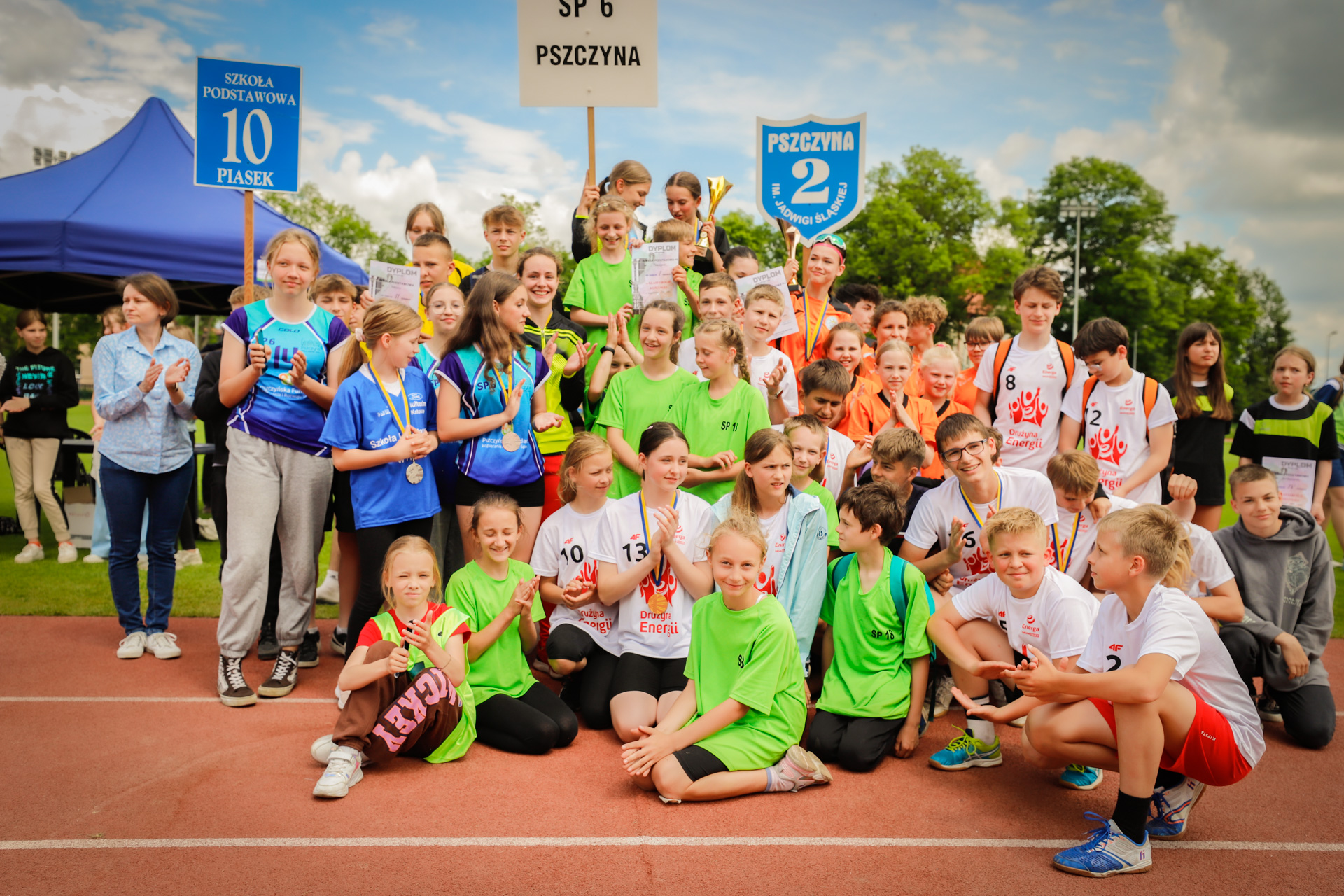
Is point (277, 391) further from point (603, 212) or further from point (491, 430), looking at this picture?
point (603, 212)

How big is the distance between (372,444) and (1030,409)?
398 cm

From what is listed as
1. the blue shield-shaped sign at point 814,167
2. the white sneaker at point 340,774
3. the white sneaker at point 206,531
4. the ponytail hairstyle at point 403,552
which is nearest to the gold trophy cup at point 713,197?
the blue shield-shaped sign at point 814,167

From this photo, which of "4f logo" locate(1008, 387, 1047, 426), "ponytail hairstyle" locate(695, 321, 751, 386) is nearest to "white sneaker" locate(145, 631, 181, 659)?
"ponytail hairstyle" locate(695, 321, 751, 386)

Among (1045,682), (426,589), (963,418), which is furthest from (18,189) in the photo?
(1045,682)

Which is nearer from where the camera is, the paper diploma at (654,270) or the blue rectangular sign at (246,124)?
the paper diploma at (654,270)

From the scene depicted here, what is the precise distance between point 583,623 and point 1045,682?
2440mm

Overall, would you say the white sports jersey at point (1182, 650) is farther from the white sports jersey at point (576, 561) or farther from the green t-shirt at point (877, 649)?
the white sports jersey at point (576, 561)

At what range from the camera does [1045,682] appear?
3160mm

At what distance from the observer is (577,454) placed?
182 inches

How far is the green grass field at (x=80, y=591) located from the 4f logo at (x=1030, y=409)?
339 centimetres

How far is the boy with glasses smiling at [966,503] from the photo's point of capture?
14.9 ft

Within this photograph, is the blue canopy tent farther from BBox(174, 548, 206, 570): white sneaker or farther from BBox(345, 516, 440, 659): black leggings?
BBox(345, 516, 440, 659): black leggings

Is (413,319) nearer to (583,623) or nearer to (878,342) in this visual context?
(583,623)

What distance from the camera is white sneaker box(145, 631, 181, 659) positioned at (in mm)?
5355
